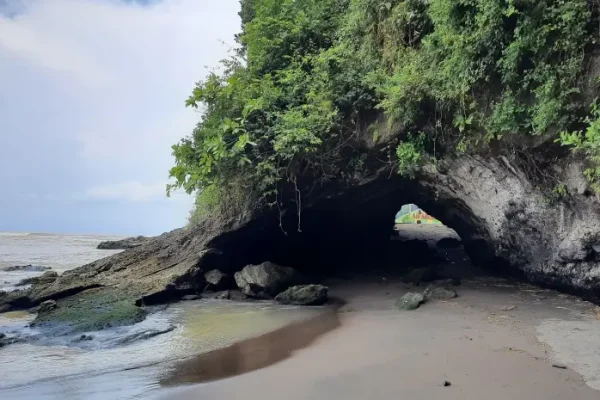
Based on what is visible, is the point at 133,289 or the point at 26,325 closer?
the point at 26,325

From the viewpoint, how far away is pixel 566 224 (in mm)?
8102

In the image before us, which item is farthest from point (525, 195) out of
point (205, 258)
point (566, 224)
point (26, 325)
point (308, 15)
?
point (26, 325)

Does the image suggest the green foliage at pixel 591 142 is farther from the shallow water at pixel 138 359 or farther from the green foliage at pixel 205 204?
the green foliage at pixel 205 204

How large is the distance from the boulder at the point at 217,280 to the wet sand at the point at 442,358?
13.7ft

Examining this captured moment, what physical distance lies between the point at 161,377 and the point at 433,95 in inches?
250

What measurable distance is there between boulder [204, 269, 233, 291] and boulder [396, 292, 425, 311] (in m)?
4.94

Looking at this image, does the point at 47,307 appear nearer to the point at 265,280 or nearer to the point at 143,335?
the point at 143,335

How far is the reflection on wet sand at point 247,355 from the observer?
606cm

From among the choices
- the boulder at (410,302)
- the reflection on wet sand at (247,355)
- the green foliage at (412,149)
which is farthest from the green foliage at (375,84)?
the reflection on wet sand at (247,355)

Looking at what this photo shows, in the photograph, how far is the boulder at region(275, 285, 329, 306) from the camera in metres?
10.7

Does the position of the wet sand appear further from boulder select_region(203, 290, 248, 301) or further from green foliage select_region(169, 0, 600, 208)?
boulder select_region(203, 290, 248, 301)

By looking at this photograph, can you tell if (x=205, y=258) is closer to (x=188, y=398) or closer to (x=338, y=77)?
(x=338, y=77)

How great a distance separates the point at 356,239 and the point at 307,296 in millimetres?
7209

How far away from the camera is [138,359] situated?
6941mm
